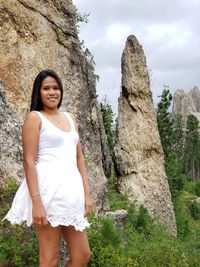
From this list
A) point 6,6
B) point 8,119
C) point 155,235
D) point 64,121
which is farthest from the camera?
point 155,235

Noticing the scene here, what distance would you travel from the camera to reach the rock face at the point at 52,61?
27.6 feet

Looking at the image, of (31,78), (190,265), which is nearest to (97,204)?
(190,265)

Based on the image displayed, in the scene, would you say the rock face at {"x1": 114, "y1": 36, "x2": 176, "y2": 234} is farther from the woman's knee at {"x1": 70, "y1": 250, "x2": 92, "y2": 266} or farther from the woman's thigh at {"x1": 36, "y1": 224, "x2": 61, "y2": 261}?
the woman's thigh at {"x1": 36, "y1": 224, "x2": 61, "y2": 261}

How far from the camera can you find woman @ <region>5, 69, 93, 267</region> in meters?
3.33

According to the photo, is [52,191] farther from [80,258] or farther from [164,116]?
[164,116]

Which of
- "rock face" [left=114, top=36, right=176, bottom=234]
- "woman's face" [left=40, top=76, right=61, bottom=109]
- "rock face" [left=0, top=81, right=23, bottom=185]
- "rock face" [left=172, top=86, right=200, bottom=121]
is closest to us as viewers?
"woman's face" [left=40, top=76, right=61, bottom=109]

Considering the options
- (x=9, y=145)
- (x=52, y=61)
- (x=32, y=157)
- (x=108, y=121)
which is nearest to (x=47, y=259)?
(x=32, y=157)

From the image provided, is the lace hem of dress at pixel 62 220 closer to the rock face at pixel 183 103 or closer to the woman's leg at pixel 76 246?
the woman's leg at pixel 76 246

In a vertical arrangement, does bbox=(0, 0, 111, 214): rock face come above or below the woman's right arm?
above

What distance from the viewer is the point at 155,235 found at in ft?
37.7

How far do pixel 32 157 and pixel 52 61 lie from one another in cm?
619

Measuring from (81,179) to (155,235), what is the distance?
834cm

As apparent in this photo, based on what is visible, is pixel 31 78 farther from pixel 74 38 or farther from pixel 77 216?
pixel 77 216

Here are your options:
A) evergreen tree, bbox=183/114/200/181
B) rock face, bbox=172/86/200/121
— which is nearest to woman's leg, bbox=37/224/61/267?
evergreen tree, bbox=183/114/200/181
